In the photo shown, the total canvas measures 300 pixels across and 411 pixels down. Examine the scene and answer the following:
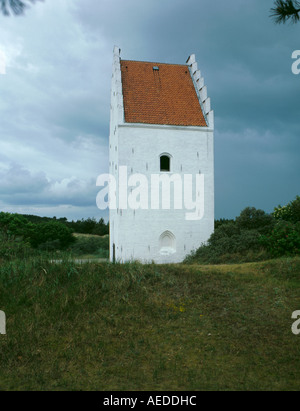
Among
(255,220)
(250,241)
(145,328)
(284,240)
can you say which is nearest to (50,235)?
(255,220)

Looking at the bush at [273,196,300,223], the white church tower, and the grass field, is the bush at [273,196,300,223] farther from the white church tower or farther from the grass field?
the grass field

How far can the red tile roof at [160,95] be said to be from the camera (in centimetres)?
1847

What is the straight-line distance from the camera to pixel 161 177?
18.0 meters

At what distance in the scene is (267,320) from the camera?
23.9 feet

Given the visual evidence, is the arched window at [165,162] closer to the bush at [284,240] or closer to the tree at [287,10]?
the bush at [284,240]

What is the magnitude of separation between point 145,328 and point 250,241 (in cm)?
897

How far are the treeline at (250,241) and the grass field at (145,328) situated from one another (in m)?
3.03

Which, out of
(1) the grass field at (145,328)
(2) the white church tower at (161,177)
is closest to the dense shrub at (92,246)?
(2) the white church tower at (161,177)

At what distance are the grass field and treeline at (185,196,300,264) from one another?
303 centimetres

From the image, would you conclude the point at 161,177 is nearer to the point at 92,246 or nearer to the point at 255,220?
the point at 255,220

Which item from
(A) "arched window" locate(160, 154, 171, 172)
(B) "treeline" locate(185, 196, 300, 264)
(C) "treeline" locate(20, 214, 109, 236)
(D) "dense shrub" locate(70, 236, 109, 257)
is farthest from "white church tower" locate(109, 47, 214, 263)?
(C) "treeline" locate(20, 214, 109, 236)

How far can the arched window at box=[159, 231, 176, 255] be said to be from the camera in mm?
17984
